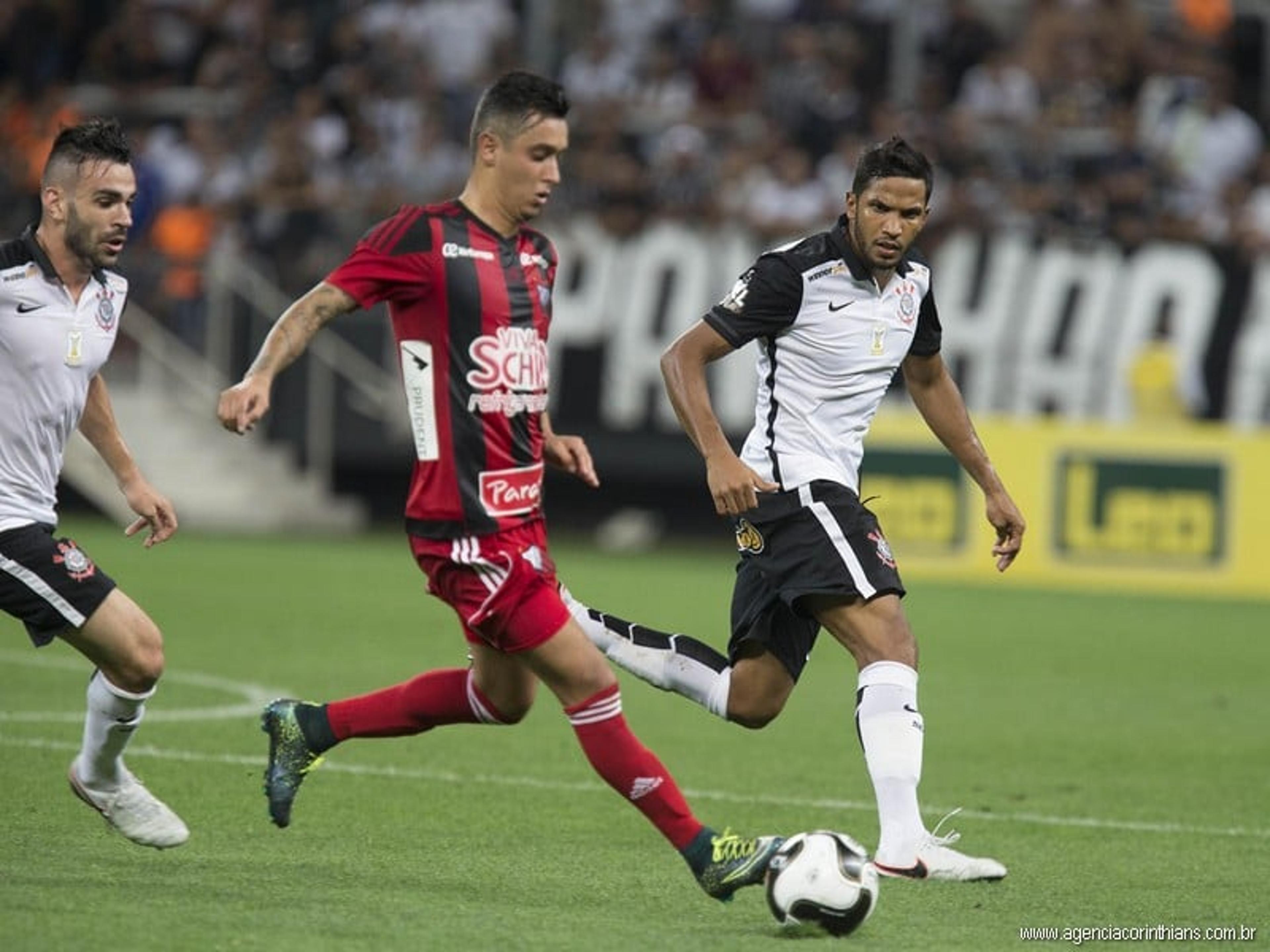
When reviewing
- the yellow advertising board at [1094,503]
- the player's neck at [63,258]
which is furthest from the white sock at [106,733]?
the yellow advertising board at [1094,503]

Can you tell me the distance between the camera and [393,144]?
78.0 feet

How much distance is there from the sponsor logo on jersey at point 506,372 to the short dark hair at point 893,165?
1367mm

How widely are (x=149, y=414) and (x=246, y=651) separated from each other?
1034cm

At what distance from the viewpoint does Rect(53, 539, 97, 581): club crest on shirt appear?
280 inches

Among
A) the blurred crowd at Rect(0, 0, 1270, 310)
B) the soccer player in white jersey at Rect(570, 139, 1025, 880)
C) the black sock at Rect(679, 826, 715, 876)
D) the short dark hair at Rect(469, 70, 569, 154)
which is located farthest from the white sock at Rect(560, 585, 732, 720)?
the blurred crowd at Rect(0, 0, 1270, 310)

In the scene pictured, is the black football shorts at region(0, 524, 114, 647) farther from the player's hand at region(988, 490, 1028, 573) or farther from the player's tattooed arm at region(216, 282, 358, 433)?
the player's hand at region(988, 490, 1028, 573)

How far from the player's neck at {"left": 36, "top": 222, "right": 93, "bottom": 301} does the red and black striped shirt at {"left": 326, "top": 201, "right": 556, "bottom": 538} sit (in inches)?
41.7

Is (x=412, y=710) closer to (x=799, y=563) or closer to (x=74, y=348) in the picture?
(x=799, y=563)

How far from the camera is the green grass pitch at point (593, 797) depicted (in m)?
6.51

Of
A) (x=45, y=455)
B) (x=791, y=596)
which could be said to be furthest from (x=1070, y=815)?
(x=45, y=455)

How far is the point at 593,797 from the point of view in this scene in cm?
914

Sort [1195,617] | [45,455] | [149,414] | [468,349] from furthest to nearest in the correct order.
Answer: [149,414], [1195,617], [45,455], [468,349]

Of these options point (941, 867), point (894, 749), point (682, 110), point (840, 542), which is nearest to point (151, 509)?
point (840, 542)

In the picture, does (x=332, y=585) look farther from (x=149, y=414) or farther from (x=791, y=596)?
(x=791, y=596)
